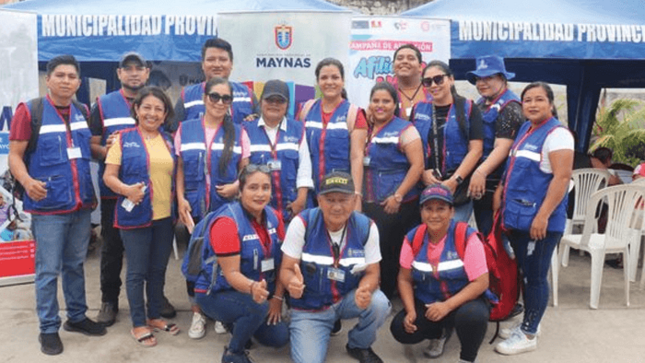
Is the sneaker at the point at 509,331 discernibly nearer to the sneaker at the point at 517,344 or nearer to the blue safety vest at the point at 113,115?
the sneaker at the point at 517,344

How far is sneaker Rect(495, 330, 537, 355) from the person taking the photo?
12.0 feet

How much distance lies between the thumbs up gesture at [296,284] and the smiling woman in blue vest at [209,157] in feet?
2.38

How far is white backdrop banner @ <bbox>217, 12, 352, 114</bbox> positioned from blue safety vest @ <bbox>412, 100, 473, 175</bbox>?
876 mm

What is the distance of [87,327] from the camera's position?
151 inches

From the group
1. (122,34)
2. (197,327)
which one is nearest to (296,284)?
(197,327)

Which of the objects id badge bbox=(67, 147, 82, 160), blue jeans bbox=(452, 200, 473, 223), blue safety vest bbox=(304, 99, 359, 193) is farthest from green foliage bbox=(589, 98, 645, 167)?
id badge bbox=(67, 147, 82, 160)

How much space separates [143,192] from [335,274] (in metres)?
1.26

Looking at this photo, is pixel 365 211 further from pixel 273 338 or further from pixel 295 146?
pixel 273 338

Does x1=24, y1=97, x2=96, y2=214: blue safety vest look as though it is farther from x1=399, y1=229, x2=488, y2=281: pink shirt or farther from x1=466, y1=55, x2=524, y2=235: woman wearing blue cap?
x1=466, y1=55, x2=524, y2=235: woman wearing blue cap

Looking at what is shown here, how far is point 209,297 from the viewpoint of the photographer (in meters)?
3.34

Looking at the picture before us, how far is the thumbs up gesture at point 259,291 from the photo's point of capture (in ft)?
10.2

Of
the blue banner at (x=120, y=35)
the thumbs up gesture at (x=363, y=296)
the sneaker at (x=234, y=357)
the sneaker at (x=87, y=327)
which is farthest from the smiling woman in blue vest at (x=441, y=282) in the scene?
the blue banner at (x=120, y=35)

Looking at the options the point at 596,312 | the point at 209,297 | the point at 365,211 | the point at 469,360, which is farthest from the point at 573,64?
the point at 209,297

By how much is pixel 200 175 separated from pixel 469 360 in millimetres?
1953
